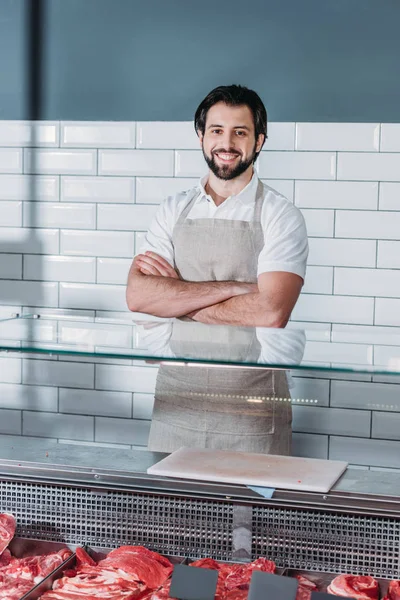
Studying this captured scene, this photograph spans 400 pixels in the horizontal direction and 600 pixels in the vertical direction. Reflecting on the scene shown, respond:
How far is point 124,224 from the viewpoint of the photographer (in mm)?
3939

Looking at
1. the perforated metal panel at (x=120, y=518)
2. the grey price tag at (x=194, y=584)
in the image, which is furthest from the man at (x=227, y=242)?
the grey price tag at (x=194, y=584)

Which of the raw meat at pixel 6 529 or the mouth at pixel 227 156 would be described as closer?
the raw meat at pixel 6 529

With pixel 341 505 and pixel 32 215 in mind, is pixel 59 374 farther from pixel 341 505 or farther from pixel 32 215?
pixel 32 215

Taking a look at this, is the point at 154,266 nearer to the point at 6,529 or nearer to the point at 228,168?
the point at 228,168

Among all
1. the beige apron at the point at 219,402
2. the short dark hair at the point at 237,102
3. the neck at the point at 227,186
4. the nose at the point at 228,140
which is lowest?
the beige apron at the point at 219,402

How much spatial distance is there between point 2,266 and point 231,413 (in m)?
2.28

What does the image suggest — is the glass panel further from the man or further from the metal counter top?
the man

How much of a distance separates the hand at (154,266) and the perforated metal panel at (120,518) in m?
1.54

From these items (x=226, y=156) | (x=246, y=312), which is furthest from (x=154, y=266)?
(x=226, y=156)

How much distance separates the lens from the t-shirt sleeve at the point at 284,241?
3.30m

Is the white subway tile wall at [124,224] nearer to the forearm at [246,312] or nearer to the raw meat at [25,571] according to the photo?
the forearm at [246,312]

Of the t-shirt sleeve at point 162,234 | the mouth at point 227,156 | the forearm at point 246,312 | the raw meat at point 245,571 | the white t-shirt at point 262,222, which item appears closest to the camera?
the raw meat at point 245,571

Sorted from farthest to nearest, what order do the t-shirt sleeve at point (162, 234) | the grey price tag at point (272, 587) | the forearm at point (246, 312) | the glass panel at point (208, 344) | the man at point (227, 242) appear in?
1. the t-shirt sleeve at point (162, 234)
2. the man at point (227, 242)
3. the forearm at point (246, 312)
4. the glass panel at point (208, 344)
5. the grey price tag at point (272, 587)

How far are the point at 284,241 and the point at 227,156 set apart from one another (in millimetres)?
520
